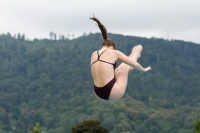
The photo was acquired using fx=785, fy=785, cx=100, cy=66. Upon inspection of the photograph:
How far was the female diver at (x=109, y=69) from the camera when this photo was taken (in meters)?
15.9

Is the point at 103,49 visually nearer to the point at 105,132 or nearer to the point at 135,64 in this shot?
the point at 135,64

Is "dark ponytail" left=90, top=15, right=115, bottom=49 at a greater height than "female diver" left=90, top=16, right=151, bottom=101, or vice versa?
"dark ponytail" left=90, top=15, right=115, bottom=49

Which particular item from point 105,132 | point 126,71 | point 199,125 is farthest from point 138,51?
point 105,132

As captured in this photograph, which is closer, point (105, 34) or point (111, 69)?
point (105, 34)

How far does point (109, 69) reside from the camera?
16000 mm

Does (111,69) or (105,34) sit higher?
(105,34)

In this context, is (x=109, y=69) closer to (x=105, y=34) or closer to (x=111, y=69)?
(x=111, y=69)

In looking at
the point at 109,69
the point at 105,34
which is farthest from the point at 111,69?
the point at 105,34

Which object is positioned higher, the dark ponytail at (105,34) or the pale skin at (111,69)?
the dark ponytail at (105,34)

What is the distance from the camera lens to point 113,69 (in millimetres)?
16141

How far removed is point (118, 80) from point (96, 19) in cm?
139

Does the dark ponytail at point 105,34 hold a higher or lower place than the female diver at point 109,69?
higher

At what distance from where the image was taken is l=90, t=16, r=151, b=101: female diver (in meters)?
15.9

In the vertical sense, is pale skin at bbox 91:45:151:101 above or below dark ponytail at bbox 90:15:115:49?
below
